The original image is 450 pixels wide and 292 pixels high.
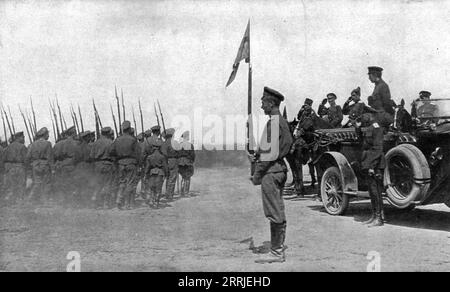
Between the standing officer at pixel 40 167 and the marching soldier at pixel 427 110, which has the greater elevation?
the marching soldier at pixel 427 110

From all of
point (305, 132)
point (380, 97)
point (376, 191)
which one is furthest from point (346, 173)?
point (305, 132)

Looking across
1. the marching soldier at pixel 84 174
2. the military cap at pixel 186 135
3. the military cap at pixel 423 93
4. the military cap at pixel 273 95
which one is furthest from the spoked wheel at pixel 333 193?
the marching soldier at pixel 84 174

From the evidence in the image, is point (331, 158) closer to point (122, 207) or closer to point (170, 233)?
A: point (170, 233)

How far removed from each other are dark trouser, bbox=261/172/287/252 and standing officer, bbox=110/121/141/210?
539 centimetres

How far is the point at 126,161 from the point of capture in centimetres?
1082

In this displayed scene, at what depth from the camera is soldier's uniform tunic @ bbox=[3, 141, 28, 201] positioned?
39.7 ft

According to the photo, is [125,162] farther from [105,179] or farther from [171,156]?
[171,156]

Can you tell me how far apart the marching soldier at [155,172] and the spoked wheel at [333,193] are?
374 cm

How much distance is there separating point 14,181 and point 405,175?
9242 millimetres

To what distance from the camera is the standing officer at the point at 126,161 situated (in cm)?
1077

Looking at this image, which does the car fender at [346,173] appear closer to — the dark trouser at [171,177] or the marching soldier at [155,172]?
the marching soldier at [155,172]

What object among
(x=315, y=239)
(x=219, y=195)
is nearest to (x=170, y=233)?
(x=315, y=239)
